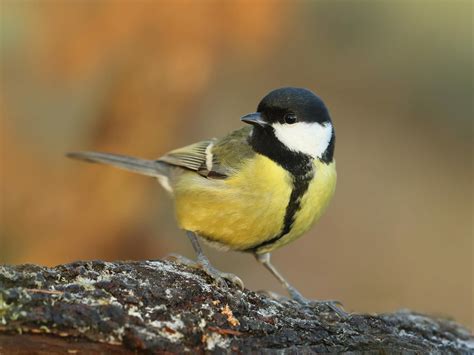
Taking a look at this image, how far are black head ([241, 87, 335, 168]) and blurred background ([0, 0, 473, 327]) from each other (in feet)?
7.46

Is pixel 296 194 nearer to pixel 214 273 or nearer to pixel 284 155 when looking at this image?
pixel 284 155

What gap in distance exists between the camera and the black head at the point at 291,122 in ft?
11.0

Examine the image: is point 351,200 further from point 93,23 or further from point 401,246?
point 93,23

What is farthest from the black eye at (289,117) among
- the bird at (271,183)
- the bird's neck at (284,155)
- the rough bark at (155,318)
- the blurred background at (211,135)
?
the blurred background at (211,135)

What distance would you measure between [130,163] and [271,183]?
1.37 metres

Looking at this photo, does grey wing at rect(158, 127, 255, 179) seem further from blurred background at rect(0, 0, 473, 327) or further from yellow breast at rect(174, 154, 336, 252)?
blurred background at rect(0, 0, 473, 327)

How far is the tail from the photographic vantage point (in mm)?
4230

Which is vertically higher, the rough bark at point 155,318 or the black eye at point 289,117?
the black eye at point 289,117

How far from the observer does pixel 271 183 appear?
3305 mm

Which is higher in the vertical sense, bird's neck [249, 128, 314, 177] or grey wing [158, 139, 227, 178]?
bird's neck [249, 128, 314, 177]

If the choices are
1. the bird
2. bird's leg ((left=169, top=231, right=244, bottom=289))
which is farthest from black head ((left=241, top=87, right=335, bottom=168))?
bird's leg ((left=169, top=231, right=244, bottom=289))

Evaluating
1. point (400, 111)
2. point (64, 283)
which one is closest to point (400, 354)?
point (64, 283)

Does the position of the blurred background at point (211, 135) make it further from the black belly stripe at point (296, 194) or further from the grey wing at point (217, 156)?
the black belly stripe at point (296, 194)

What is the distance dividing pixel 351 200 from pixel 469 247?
1616 mm
